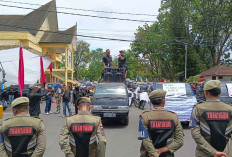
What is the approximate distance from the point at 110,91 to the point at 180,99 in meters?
3.05

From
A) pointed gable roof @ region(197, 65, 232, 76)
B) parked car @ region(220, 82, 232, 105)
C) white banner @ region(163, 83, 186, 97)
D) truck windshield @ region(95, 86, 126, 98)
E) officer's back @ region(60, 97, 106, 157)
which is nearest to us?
officer's back @ region(60, 97, 106, 157)

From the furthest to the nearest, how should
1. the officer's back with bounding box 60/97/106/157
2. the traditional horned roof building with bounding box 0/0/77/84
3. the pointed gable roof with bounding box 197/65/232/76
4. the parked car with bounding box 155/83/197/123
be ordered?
the pointed gable roof with bounding box 197/65/232/76 < the traditional horned roof building with bounding box 0/0/77/84 < the parked car with bounding box 155/83/197/123 < the officer's back with bounding box 60/97/106/157

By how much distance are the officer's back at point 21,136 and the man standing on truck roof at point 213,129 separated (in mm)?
1962

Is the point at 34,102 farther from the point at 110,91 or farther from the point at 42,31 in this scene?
the point at 42,31

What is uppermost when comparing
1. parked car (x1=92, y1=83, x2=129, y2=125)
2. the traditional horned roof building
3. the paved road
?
the traditional horned roof building

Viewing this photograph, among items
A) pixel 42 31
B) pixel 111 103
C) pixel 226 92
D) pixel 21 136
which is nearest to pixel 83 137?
pixel 21 136

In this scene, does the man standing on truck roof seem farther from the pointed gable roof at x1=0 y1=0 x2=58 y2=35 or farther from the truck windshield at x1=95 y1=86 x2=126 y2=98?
the pointed gable roof at x1=0 y1=0 x2=58 y2=35

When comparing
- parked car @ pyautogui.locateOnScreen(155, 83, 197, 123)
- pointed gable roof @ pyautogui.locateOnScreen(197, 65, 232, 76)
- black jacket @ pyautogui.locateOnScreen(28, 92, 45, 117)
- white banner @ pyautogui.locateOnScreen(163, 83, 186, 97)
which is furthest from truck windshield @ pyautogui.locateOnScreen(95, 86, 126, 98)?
pointed gable roof @ pyautogui.locateOnScreen(197, 65, 232, 76)

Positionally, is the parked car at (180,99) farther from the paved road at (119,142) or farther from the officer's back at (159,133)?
the officer's back at (159,133)

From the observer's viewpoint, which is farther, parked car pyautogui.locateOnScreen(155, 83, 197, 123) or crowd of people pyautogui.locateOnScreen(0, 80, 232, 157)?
parked car pyautogui.locateOnScreen(155, 83, 197, 123)

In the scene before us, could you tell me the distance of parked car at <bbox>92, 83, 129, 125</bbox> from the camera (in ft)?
35.0

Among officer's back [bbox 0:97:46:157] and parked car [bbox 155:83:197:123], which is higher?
officer's back [bbox 0:97:46:157]

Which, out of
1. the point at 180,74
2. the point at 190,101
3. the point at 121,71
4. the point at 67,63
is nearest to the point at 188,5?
the point at 180,74

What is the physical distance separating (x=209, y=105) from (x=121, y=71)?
12.1 metres
